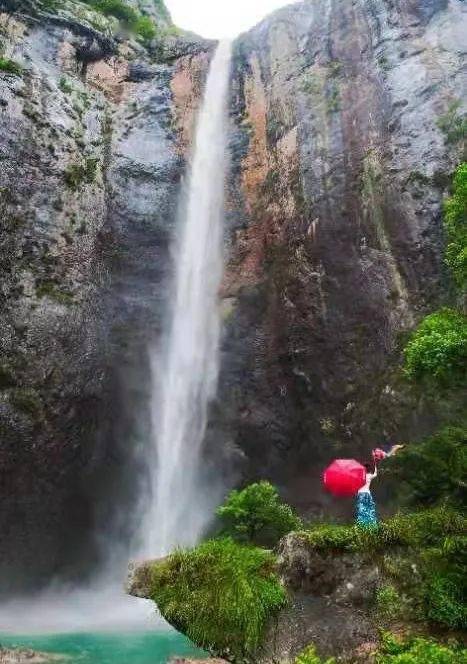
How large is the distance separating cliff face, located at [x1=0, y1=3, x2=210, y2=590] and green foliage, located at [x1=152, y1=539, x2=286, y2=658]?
8.86m

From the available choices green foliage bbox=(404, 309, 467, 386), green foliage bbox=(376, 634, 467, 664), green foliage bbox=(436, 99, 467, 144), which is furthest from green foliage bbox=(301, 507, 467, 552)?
green foliage bbox=(436, 99, 467, 144)

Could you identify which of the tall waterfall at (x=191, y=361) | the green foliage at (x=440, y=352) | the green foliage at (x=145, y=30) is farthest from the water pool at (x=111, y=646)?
the green foliage at (x=145, y=30)

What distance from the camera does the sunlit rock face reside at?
51.6 feet

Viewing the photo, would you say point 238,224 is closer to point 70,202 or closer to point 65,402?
point 70,202

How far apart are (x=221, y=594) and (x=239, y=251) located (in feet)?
45.1

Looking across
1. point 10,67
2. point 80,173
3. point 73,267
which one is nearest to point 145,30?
point 10,67

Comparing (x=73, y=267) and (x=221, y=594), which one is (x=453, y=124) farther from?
(x=221, y=594)

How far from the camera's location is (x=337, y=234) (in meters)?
17.3

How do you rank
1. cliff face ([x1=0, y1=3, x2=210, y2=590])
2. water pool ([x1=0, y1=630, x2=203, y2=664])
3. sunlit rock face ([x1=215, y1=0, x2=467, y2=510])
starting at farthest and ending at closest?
1. sunlit rock face ([x1=215, y1=0, x2=467, y2=510])
2. cliff face ([x1=0, y1=3, x2=210, y2=590])
3. water pool ([x1=0, y1=630, x2=203, y2=664])

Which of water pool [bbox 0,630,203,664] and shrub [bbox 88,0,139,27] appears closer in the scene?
water pool [bbox 0,630,203,664]

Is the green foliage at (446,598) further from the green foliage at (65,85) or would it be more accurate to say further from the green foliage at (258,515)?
the green foliage at (65,85)

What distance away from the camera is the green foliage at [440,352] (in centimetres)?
764

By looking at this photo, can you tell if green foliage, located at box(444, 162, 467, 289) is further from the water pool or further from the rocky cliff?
the water pool

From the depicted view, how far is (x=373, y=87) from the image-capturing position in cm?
1914
